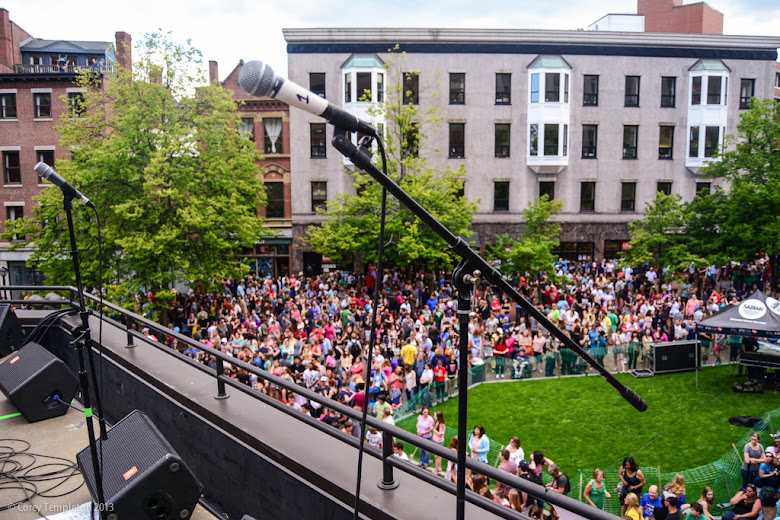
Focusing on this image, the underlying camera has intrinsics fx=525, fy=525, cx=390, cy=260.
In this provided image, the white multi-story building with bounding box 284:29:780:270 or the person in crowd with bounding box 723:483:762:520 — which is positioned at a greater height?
the white multi-story building with bounding box 284:29:780:270

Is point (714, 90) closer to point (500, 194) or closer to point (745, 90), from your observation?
point (745, 90)

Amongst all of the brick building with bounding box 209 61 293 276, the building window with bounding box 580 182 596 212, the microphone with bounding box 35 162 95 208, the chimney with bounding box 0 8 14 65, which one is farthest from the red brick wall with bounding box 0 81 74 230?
A: the microphone with bounding box 35 162 95 208

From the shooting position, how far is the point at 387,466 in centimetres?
387

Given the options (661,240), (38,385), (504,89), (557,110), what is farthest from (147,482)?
(557,110)

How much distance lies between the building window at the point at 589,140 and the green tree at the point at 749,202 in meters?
8.93

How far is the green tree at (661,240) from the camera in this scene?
25547 mm

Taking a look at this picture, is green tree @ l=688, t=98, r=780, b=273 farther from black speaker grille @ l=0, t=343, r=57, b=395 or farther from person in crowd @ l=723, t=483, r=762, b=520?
black speaker grille @ l=0, t=343, r=57, b=395

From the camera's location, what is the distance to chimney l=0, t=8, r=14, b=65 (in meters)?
36.7

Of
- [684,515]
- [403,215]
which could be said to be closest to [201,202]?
[403,215]

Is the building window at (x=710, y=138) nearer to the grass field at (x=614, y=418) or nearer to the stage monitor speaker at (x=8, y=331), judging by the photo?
the grass field at (x=614, y=418)

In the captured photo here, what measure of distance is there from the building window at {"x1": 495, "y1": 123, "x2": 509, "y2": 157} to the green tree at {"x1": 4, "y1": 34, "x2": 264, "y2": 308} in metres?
18.2

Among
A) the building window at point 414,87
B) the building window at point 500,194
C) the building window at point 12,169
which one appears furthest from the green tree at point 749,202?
the building window at point 12,169

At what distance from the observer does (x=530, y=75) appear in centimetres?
3312

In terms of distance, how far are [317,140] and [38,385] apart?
91.7 ft
